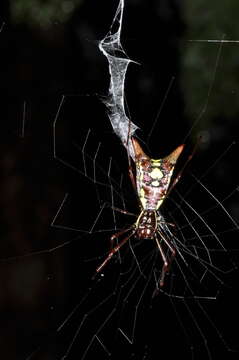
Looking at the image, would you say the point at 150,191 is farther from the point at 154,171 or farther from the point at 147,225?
the point at 147,225

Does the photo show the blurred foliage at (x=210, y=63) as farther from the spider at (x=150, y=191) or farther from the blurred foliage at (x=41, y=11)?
the spider at (x=150, y=191)

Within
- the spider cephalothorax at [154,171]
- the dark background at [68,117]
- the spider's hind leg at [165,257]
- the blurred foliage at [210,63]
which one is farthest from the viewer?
the blurred foliage at [210,63]

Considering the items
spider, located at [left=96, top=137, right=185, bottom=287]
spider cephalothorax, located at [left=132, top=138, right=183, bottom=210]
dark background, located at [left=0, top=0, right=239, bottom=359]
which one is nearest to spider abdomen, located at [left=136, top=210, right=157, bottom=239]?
spider, located at [left=96, top=137, right=185, bottom=287]

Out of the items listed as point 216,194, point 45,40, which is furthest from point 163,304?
point 45,40

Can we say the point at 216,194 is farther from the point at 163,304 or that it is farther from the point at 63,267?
the point at 63,267

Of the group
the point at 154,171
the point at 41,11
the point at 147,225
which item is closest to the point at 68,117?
the point at 41,11

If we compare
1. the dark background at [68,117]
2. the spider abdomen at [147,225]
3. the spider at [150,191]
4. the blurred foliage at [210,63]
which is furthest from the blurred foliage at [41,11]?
the spider abdomen at [147,225]

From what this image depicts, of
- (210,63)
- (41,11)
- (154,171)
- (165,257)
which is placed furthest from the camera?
(210,63)
